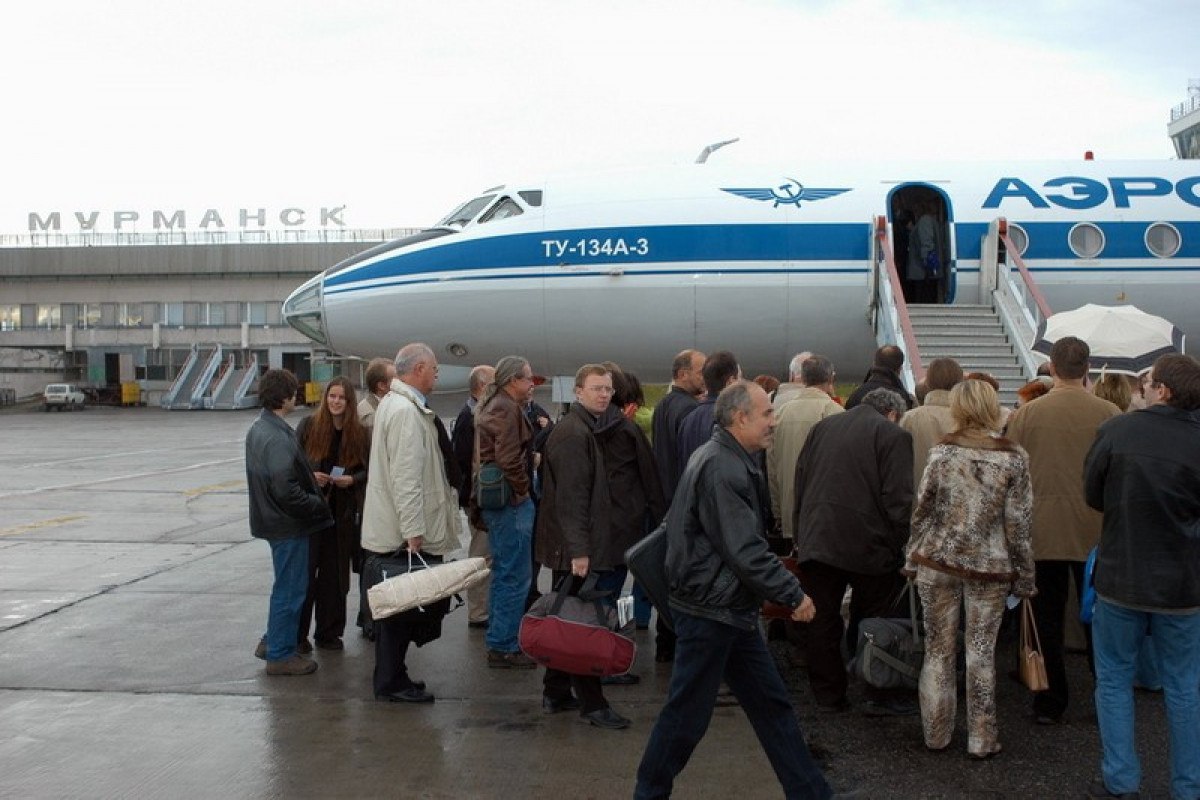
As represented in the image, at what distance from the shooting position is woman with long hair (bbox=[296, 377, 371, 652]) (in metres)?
7.41

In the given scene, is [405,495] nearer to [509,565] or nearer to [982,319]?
[509,565]

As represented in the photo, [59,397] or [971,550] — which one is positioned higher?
[971,550]

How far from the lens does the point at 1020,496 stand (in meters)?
5.18

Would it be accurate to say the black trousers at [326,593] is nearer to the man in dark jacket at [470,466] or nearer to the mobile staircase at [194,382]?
the man in dark jacket at [470,466]

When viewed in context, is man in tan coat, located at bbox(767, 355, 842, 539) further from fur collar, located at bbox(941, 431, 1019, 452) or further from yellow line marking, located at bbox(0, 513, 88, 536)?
yellow line marking, located at bbox(0, 513, 88, 536)

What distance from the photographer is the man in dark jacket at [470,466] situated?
7538 millimetres

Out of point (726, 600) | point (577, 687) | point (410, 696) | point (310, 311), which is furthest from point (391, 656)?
point (310, 311)

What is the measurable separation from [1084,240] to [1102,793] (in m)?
9.39

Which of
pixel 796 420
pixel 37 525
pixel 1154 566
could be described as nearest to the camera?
pixel 1154 566

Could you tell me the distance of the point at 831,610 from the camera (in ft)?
19.9

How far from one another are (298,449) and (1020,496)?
4172 mm

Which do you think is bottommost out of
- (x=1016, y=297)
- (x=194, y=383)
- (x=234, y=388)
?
(x=234, y=388)

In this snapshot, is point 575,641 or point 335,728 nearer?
point 575,641

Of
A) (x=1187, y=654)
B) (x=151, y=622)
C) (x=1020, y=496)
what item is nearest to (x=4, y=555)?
(x=151, y=622)
